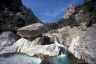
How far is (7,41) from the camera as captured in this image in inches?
1021

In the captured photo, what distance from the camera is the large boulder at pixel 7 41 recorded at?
80.5 ft

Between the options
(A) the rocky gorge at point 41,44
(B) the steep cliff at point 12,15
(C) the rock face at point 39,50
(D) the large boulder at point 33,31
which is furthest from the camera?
(B) the steep cliff at point 12,15

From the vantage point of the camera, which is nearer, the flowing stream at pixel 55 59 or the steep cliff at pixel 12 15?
the flowing stream at pixel 55 59

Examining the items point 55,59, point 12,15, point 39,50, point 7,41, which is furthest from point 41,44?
point 12,15

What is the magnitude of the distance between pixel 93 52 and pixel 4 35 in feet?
64.7

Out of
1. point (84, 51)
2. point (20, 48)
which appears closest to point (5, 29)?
point (20, 48)

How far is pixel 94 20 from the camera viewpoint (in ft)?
131

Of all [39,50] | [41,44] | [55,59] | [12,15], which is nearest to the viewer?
[55,59]

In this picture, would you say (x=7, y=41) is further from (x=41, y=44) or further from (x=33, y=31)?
(x=41, y=44)

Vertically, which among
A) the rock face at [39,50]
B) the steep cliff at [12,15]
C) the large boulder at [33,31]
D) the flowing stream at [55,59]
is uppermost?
the steep cliff at [12,15]

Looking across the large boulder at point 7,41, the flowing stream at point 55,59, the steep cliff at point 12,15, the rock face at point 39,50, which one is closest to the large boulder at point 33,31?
the rock face at point 39,50

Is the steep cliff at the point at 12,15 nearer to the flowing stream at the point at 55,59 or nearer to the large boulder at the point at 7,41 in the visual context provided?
the large boulder at the point at 7,41

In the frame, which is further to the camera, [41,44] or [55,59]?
[41,44]

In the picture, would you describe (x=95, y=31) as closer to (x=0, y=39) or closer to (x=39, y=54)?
(x=39, y=54)
